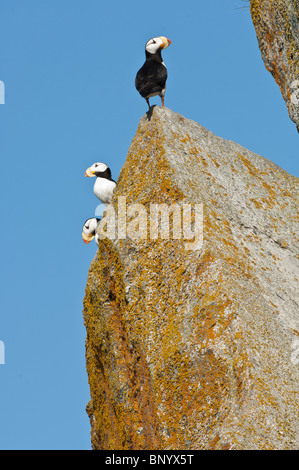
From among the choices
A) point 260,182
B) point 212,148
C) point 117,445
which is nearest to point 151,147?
point 212,148

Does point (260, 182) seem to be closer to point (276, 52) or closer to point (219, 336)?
point (276, 52)

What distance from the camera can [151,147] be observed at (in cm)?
849

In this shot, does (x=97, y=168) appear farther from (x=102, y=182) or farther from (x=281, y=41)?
(x=281, y=41)

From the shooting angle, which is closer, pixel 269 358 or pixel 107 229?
pixel 269 358

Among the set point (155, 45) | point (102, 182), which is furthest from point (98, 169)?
point (155, 45)

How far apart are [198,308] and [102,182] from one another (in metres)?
5.49

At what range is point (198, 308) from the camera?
6.75 m

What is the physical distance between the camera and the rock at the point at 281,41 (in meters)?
8.12

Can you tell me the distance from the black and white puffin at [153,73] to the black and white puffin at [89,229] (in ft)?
8.83

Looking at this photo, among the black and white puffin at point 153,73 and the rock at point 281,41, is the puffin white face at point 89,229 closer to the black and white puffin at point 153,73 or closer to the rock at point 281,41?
the black and white puffin at point 153,73

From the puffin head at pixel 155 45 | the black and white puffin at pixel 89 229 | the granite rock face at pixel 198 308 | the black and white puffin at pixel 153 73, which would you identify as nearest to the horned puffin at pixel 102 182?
the black and white puffin at pixel 89 229
